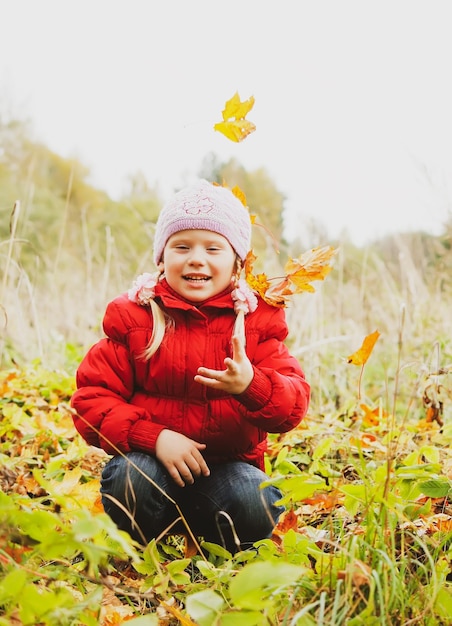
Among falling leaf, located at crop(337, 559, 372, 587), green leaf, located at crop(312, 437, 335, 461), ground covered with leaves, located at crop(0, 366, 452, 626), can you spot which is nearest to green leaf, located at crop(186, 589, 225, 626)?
ground covered with leaves, located at crop(0, 366, 452, 626)

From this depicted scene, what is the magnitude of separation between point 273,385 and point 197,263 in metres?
0.38

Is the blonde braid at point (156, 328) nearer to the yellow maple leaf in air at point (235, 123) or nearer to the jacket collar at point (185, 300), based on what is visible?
the jacket collar at point (185, 300)

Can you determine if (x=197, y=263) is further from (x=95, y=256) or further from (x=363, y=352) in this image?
(x=95, y=256)

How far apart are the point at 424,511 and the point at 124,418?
28.9 inches

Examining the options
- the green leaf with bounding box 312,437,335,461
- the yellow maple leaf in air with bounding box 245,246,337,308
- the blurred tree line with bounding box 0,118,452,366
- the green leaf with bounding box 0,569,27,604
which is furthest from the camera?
the blurred tree line with bounding box 0,118,452,366

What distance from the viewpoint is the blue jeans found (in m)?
1.56

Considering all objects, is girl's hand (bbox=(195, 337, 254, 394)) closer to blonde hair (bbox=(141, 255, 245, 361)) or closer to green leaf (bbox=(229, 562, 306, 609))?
blonde hair (bbox=(141, 255, 245, 361))

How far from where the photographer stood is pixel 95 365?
1632 mm

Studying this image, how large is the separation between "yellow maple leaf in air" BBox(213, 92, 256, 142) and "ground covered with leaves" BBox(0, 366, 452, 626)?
0.95 meters

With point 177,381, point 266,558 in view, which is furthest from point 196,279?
point 266,558

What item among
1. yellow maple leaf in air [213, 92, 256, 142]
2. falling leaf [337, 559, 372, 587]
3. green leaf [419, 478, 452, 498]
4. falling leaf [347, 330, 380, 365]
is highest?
yellow maple leaf in air [213, 92, 256, 142]

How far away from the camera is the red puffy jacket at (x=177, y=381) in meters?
1.55

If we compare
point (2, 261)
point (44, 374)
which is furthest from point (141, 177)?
point (44, 374)

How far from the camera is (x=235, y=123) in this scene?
1780 mm
